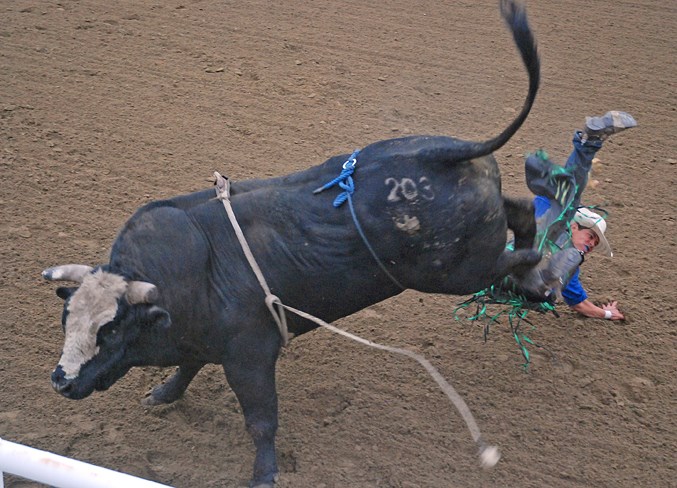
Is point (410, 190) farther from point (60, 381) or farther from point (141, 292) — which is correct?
point (60, 381)

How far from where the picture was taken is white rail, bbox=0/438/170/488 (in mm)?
2389

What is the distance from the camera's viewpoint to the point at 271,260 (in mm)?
3838

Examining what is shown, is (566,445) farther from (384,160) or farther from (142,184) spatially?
(142,184)

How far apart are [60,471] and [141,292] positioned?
3.76 ft

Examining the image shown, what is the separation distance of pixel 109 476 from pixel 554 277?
100 inches

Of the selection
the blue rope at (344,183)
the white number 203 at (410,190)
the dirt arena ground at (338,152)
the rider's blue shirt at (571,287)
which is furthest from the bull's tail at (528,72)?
the dirt arena ground at (338,152)

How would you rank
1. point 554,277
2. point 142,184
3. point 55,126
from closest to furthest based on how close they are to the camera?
point 554,277 < point 142,184 < point 55,126

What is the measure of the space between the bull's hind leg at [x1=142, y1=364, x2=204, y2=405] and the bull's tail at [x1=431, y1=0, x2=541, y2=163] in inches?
68.8

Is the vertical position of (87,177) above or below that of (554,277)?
below

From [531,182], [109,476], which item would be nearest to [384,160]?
[531,182]

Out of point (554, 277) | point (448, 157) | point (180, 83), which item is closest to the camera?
point (448, 157)

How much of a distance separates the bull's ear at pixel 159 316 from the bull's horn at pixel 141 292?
0.13 ft

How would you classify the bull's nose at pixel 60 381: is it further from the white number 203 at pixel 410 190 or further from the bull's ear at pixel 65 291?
the white number 203 at pixel 410 190

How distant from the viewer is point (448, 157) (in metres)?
3.74
